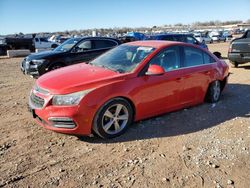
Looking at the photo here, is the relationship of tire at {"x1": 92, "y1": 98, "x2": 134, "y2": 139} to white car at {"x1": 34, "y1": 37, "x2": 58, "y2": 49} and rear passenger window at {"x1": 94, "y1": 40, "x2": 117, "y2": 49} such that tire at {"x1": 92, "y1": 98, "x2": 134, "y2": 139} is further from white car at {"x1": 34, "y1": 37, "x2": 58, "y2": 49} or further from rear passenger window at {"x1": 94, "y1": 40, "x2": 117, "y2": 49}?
white car at {"x1": 34, "y1": 37, "x2": 58, "y2": 49}

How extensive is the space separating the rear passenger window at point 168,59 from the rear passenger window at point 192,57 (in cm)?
27

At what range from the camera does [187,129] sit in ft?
17.3

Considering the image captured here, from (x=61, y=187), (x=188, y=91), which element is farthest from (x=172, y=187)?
(x=188, y=91)

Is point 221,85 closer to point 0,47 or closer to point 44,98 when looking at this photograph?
point 44,98

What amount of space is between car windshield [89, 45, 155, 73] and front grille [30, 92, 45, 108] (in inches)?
55.9

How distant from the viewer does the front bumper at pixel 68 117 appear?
174 inches

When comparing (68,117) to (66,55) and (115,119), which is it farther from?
(66,55)

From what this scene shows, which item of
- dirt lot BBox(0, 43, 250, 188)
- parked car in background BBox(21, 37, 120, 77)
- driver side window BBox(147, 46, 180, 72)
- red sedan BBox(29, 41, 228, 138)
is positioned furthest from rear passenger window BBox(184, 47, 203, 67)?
parked car in background BBox(21, 37, 120, 77)

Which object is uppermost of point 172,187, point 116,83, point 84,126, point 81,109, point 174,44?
point 174,44

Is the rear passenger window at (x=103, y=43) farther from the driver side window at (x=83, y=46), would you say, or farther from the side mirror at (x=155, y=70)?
the side mirror at (x=155, y=70)

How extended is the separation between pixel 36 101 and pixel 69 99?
75cm

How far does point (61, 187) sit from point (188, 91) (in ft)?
11.6

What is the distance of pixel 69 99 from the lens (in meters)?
4.44

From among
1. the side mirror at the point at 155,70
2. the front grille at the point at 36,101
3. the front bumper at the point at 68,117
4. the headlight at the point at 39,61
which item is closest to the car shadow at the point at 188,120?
the front bumper at the point at 68,117
